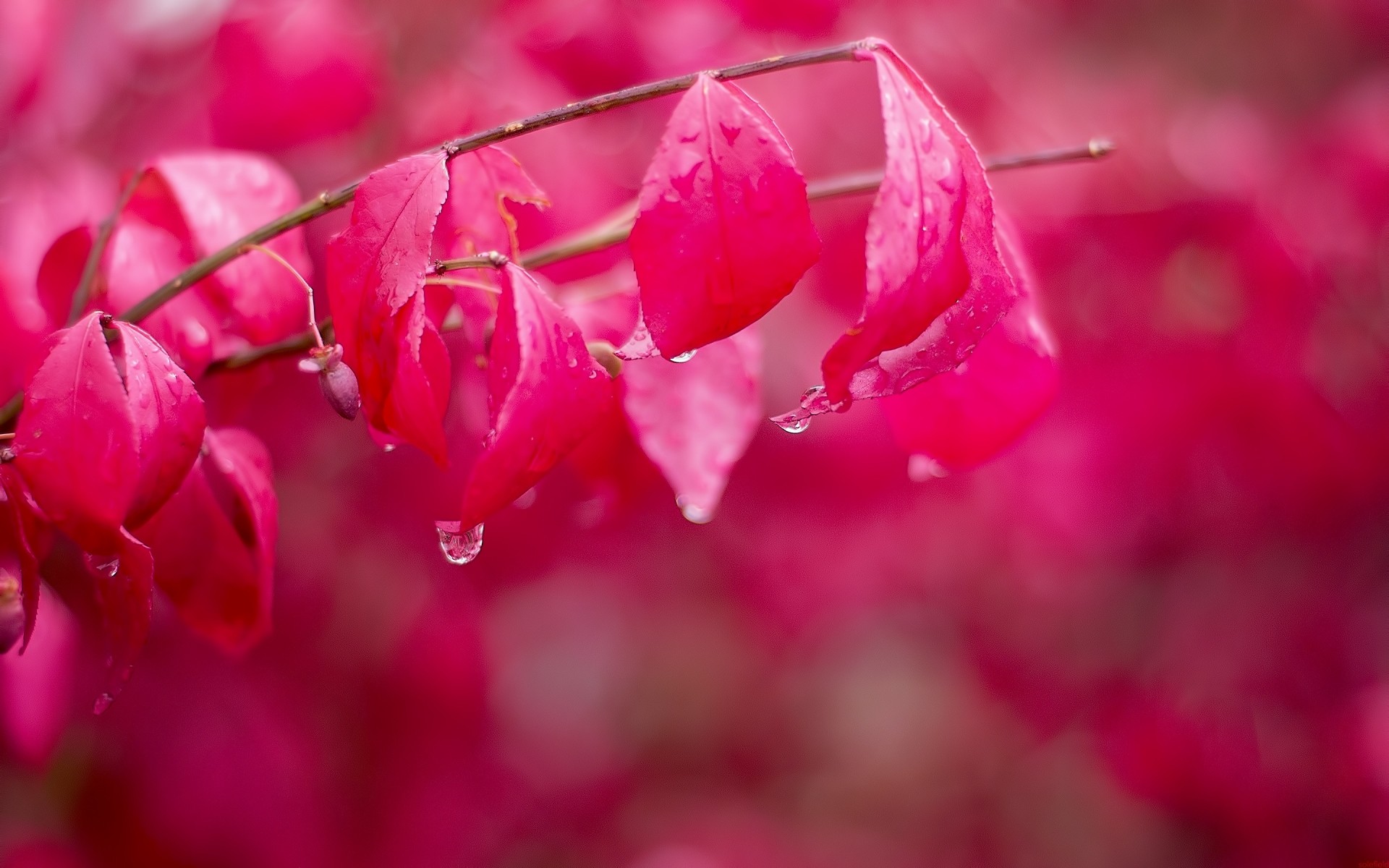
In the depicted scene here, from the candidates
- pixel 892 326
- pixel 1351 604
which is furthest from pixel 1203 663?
pixel 892 326

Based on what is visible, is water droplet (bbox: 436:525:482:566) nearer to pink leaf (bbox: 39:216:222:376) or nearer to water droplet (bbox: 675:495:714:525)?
water droplet (bbox: 675:495:714:525)

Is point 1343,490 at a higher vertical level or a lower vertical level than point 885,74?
lower

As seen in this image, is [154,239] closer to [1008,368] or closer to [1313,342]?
[1008,368]

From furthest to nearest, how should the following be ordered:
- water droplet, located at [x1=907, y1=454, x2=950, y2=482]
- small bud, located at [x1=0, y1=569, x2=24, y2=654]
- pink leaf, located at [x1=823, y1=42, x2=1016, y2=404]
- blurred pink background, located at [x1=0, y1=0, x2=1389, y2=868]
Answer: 1. blurred pink background, located at [x1=0, y1=0, x2=1389, y2=868]
2. water droplet, located at [x1=907, y1=454, x2=950, y2=482]
3. small bud, located at [x1=0, y1=569, x2=24, y2=654]
4. pink leaf, located at [x1=823, y1=42, x2=1016, y2=404]

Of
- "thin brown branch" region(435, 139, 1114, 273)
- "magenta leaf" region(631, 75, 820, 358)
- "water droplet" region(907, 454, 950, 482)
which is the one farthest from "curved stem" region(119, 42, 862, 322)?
"water droplet" region(907, 454, 950, 482)

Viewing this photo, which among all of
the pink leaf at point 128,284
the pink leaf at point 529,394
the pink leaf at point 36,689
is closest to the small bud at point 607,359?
the pink leaf at point 529,394

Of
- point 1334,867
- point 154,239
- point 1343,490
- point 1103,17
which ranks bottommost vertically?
point 1334,867

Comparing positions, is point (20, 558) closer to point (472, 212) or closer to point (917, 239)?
point (472, 212)
